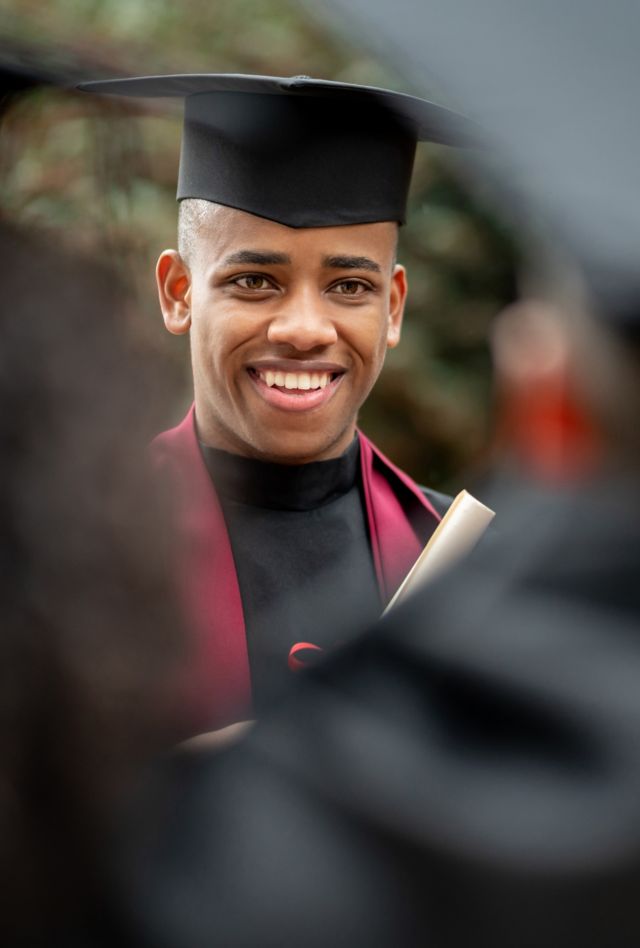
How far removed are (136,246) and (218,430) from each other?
1.13 m

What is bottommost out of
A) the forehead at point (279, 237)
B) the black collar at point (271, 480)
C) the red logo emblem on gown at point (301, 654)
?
the red logo emblem on gown at point (301, 654)

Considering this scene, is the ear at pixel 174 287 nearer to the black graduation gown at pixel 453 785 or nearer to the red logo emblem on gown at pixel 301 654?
the red logo emblem on gown at pixel 301 654

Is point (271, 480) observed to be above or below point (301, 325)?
below

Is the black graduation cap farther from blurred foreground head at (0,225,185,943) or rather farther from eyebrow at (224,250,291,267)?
blurred foreground head at (0,225,185,943)

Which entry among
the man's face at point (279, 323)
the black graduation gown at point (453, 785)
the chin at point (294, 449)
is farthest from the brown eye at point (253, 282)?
the black graduation gown at point (453, 785)

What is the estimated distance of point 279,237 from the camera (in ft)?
5.26

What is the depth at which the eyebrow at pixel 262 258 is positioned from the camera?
5.25 ft

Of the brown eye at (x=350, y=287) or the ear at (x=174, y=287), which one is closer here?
the brown eye at (x=350, y=287)

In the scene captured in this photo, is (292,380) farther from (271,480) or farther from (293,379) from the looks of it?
(271,480)

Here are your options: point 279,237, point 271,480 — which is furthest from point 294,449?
point 279,237

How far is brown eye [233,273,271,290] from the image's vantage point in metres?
1.63

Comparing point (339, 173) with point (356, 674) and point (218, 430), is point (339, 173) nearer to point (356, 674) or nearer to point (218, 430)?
point (218, 430)

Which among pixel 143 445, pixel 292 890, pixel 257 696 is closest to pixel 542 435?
pixel 143 445

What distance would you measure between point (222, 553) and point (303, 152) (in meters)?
0.55
